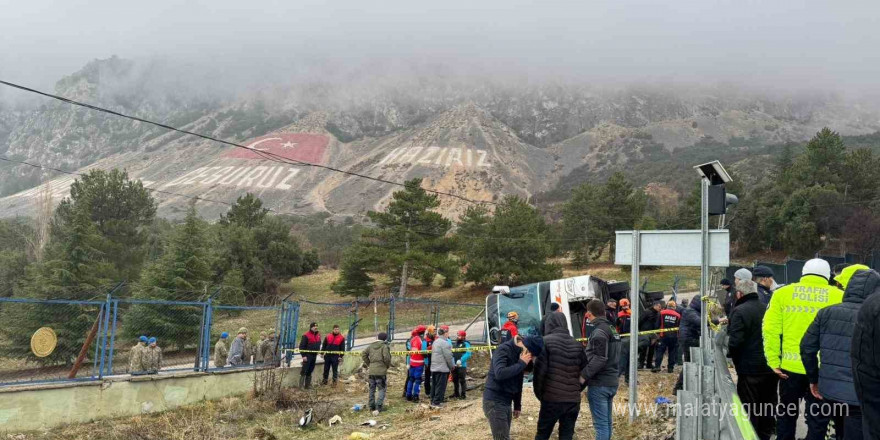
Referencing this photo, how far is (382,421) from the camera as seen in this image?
10.0 meters

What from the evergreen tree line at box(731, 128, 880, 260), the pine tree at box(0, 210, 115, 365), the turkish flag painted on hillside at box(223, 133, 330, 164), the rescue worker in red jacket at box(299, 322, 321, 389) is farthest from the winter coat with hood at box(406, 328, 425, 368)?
the turkish flag painted on hillside at box(223, 133, 330, 164)

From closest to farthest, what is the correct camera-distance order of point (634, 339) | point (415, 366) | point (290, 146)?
point (634, 339)
point (415, 366)
point (290, 146)

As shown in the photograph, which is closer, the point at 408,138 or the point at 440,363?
the point at 440,363

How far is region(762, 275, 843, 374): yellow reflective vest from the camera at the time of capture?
203 inches

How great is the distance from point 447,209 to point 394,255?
62.5m

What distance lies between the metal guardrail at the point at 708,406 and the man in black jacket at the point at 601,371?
981mm

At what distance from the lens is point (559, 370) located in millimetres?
5637

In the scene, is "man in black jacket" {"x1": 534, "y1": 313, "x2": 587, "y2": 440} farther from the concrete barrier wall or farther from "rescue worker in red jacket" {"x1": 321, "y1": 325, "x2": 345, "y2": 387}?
"rescue worker in red jacket" {"x1": 321, "y1": 325, "x2": 345, "y2": 387}

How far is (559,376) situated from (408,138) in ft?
469

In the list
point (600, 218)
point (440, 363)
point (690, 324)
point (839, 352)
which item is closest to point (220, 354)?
point (440, 363)

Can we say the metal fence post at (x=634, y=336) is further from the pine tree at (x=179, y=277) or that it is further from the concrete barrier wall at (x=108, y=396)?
the pine tree at (x=179, y=277)

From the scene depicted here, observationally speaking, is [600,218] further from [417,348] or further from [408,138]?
[408,138]

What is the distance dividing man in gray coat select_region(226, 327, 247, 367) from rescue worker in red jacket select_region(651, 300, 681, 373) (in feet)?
28.9

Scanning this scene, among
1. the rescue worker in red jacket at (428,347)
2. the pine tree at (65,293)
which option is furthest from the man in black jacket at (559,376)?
the pine tree at (65,293)
